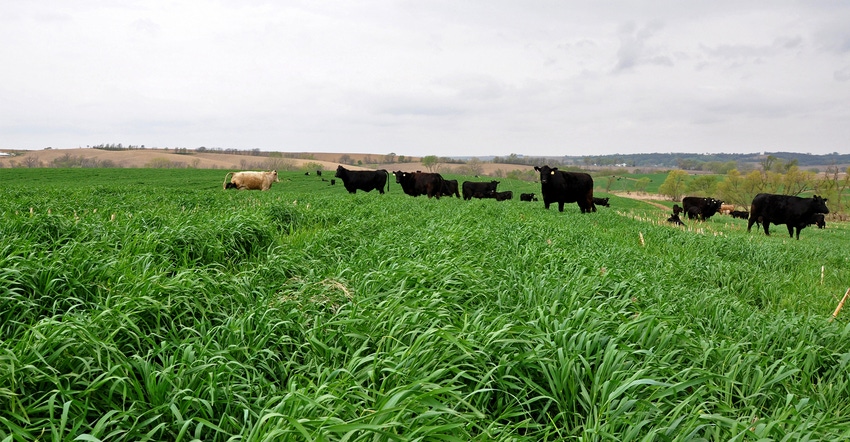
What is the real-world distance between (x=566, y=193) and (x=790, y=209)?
9039mm

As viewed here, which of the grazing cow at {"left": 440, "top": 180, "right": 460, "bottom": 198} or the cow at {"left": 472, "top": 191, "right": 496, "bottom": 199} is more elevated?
the grazing cow at {"left": 440, "top": 180, "right": 460, "bottom": 198}

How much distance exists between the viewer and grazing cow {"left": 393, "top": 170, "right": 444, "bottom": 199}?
91.4 ft

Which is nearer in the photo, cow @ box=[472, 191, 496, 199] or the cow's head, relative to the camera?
the cow's head

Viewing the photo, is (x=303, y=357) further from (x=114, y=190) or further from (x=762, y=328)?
(x=114, y=190)

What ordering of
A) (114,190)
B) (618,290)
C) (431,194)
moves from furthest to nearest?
(431,194) → (114,190) → (618,290)

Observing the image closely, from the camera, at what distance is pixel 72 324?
2.63 m

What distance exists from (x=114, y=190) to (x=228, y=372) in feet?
62.1

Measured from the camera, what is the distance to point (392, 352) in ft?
8.68

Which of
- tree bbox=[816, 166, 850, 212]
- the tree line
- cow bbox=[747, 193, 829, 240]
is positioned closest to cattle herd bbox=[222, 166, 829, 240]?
cow bbox=[747, 193, 829, 240]

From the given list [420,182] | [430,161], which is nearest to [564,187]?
[420,182]

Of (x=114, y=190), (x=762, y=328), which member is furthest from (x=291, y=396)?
(x=114, y=190)

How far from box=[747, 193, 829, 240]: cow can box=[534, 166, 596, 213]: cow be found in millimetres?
6938

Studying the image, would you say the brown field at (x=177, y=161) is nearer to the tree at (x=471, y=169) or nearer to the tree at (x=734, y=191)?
the tree at (x=471, y=169)

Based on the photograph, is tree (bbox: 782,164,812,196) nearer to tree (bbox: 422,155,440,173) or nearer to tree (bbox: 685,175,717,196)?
tree (bbox: 685,175,717,196)
